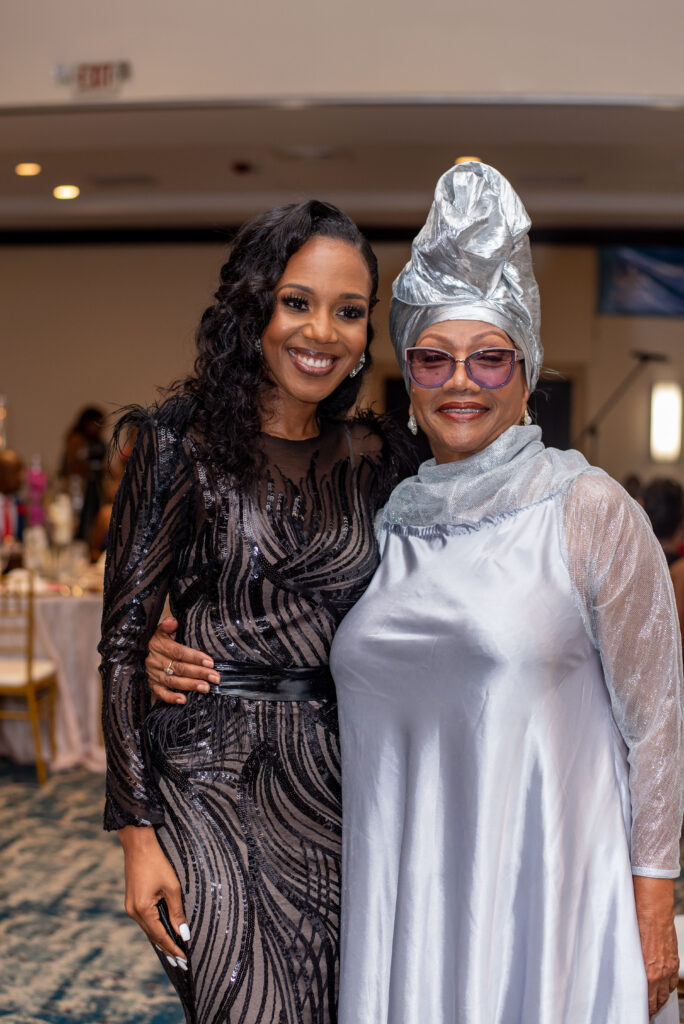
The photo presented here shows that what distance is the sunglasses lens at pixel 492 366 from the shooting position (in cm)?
150

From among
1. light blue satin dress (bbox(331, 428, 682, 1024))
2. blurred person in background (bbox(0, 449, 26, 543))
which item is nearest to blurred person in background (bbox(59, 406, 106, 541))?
blurred person in background (bbox(0, 449, 26, 543))

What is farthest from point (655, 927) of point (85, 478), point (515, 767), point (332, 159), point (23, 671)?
point (332, 159)

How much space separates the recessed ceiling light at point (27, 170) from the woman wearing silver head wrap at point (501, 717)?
690cm

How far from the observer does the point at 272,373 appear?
5.44 feet

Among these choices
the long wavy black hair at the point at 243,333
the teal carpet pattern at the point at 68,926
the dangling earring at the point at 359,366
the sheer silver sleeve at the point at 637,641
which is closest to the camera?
the sheer silver sleeve at the point at 637,641

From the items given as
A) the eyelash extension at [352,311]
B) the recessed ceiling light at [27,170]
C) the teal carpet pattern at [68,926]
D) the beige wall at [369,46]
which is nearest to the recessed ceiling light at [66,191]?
the recessed ceiling light at [27,170]

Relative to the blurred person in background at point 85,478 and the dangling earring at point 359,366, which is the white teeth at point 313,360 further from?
the blurred person in background at point 85,478

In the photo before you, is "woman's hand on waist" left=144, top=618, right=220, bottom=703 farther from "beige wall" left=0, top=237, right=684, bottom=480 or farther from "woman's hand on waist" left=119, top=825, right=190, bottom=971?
"beige wall" left=0, top=237, right=684, bottom=480

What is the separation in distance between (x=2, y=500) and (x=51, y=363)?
15.0 ft

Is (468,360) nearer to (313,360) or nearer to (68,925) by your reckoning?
(313,360)

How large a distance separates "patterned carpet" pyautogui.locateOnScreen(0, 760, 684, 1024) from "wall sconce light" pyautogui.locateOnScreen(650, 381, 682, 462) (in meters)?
6.13

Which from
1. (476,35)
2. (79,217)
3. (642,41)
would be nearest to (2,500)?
(476,35)

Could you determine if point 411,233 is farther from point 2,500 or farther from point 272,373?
point 272,373

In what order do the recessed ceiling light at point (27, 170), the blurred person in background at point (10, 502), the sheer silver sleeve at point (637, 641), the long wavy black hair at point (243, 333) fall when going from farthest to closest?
the recessed ceiling light at point (27, 170), the blurred person in background at point (10, 502), the long wavy black hair at point (243, 333), the sheer silver sleeve at point (637, 641)
